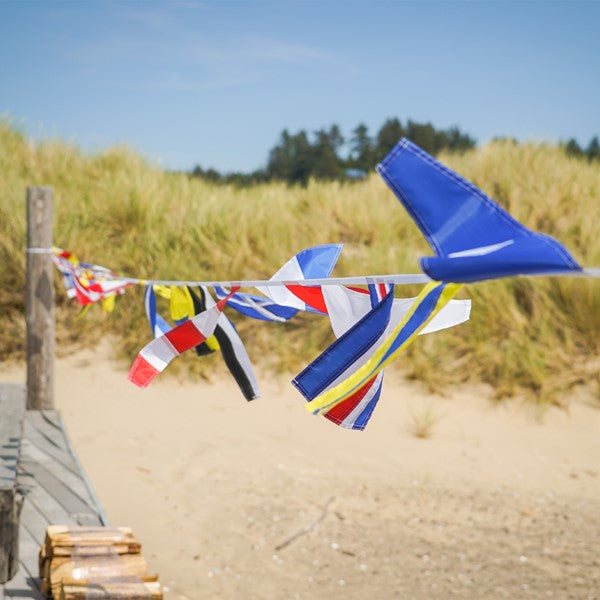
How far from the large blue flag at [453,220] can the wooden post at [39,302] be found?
502cm

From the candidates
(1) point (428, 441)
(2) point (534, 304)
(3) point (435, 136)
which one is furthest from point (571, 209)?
(3) point (435, 136)

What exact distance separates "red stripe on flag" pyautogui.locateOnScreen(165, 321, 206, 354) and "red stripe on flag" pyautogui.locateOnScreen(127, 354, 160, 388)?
11cm

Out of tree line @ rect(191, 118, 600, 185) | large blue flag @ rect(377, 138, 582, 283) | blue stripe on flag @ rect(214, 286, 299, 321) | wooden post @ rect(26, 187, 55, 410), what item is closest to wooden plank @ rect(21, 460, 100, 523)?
wooden post @ rect(26, 187, 55, 410)

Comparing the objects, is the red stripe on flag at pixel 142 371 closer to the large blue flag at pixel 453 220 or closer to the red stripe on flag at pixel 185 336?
the red stripe on flag at pixel 185 336

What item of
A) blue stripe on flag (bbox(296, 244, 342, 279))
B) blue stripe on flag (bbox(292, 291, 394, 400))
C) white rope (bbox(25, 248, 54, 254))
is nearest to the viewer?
blue stripe on flag (bbox(292, 291, 394, 400))

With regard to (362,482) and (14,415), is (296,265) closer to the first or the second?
(14,415)

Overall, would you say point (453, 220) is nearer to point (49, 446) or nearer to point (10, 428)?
point (10, 428)

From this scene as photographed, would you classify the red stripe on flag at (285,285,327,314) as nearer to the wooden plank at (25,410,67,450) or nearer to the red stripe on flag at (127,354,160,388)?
the red stripe on flag at (127,354,160,388)

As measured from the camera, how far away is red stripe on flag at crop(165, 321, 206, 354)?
2.54 m

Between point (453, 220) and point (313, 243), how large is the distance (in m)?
8.49

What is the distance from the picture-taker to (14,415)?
4859mm

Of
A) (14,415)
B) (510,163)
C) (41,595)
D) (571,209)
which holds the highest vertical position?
(510,163)

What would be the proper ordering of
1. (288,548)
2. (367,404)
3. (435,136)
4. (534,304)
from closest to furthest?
(367,404)
(288,548)
(534,304)
(435,136)

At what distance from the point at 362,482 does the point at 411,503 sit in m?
0.53
